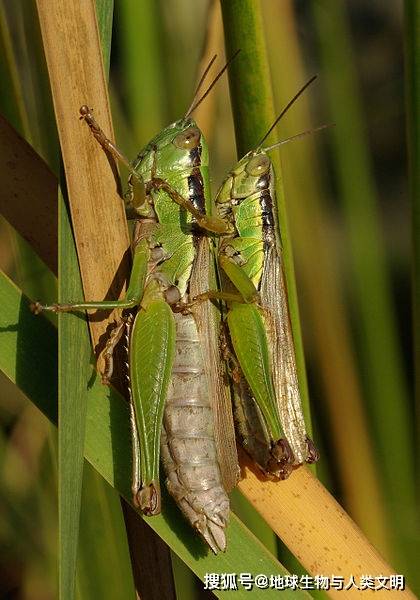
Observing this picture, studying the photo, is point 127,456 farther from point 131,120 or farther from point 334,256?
point 334,256

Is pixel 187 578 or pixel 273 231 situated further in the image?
pixel 187 578

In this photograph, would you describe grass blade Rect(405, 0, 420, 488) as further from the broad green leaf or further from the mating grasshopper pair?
the broad green leaf

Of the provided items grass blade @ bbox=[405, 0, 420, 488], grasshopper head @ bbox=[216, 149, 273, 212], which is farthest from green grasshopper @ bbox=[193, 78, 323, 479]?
grass blade @ bbox=[405, 0, 420, 488]

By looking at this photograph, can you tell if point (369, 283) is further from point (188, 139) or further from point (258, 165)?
point (188, 139)

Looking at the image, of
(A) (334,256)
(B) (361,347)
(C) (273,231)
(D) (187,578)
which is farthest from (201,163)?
(D) (187,578)

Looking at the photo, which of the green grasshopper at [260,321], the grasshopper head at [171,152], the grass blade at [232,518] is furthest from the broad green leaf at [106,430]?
the grasshopper head at [171,152]

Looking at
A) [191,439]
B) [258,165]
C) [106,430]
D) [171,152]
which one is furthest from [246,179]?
[106,430]
